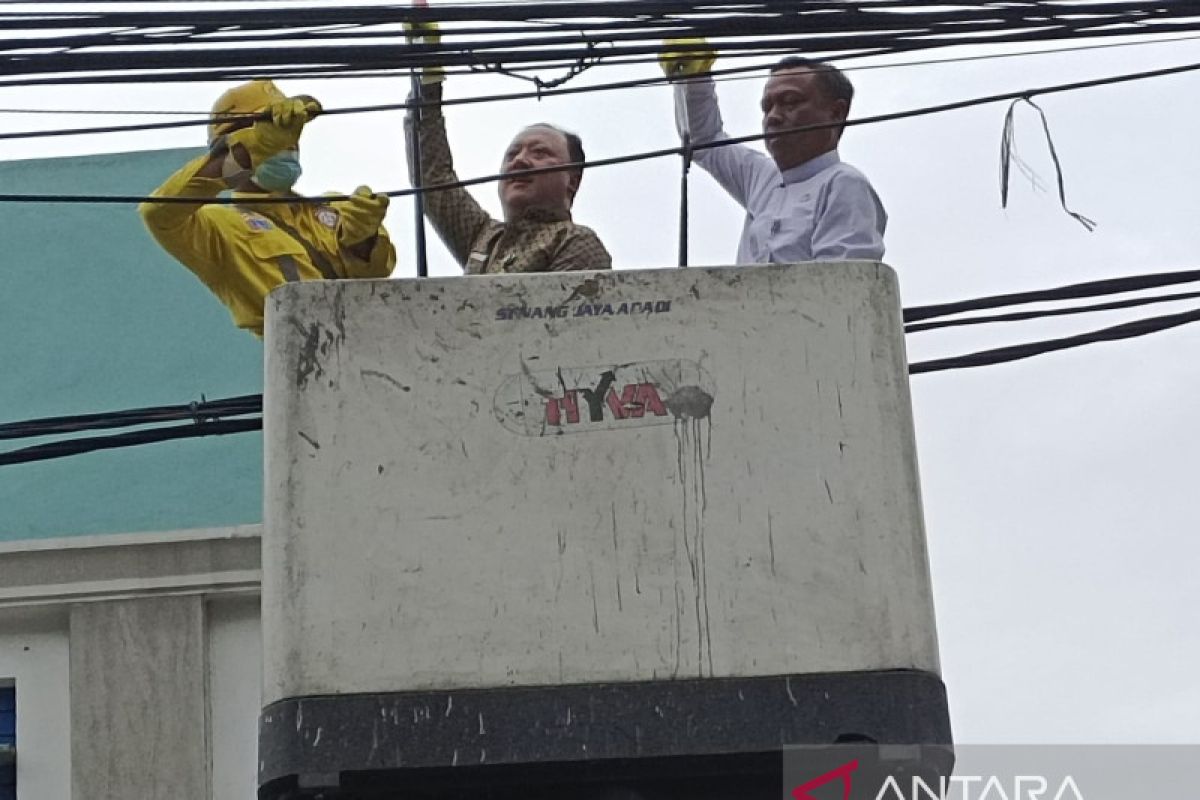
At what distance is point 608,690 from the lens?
331cm

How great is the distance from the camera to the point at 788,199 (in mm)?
5273

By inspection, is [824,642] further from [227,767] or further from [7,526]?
[7,526]

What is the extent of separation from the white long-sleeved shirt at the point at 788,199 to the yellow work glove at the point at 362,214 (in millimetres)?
769

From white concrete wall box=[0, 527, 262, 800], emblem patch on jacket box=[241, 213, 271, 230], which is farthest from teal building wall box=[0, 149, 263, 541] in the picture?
emblem patch on jacket box=[241, 213, 271, 230]

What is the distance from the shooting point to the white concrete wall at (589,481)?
10.9 feet

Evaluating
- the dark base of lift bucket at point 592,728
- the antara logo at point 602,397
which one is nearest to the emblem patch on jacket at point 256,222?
the antara logo at point 602,397

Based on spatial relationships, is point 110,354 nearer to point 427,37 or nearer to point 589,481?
point 427,37

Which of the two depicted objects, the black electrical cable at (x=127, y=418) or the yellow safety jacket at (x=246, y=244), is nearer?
the yellow safety jacket at (x=246, y=244)

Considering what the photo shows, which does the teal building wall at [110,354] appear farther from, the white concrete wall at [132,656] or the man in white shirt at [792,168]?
the man in white shirt at [792,168]

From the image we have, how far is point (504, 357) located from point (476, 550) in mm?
321

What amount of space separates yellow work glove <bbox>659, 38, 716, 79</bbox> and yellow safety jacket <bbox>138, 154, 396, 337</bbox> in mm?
820

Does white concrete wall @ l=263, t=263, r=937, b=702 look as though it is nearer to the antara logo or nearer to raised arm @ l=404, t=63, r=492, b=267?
the antara logo

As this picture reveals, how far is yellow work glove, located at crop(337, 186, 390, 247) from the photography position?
5.51 metres

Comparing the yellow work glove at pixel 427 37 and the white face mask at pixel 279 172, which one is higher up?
the yellow work glove at pixel 427 37
